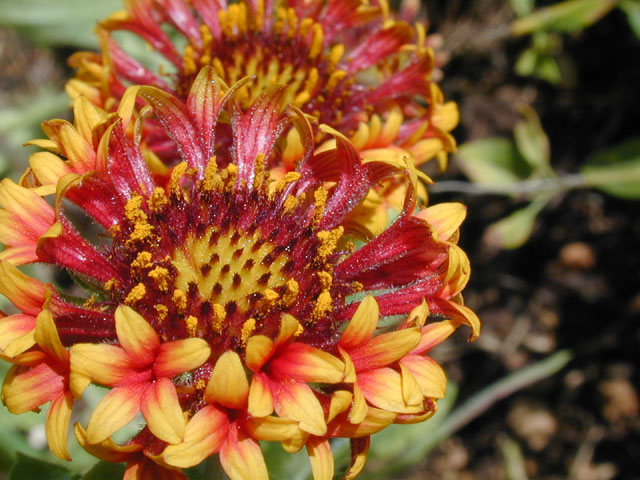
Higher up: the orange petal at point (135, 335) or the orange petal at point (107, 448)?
the orange petal at point (135, 335)

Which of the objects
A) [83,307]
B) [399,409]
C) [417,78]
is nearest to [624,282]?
[417,78]

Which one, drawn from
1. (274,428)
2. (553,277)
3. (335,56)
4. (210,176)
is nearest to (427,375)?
(274,428)

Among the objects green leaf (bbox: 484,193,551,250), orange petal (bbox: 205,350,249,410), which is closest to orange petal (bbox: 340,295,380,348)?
orange petal (bbox: 205,350,249,410)

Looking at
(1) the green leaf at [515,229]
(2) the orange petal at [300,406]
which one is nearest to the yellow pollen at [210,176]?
(2) the orange petal at [300,406]

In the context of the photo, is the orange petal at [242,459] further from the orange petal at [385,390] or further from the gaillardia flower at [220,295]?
the orange petal at [385,390]

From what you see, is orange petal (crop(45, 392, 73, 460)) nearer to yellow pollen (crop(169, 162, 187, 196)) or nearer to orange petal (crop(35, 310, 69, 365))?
orange petal (crop(35, 310, 69, 365))
